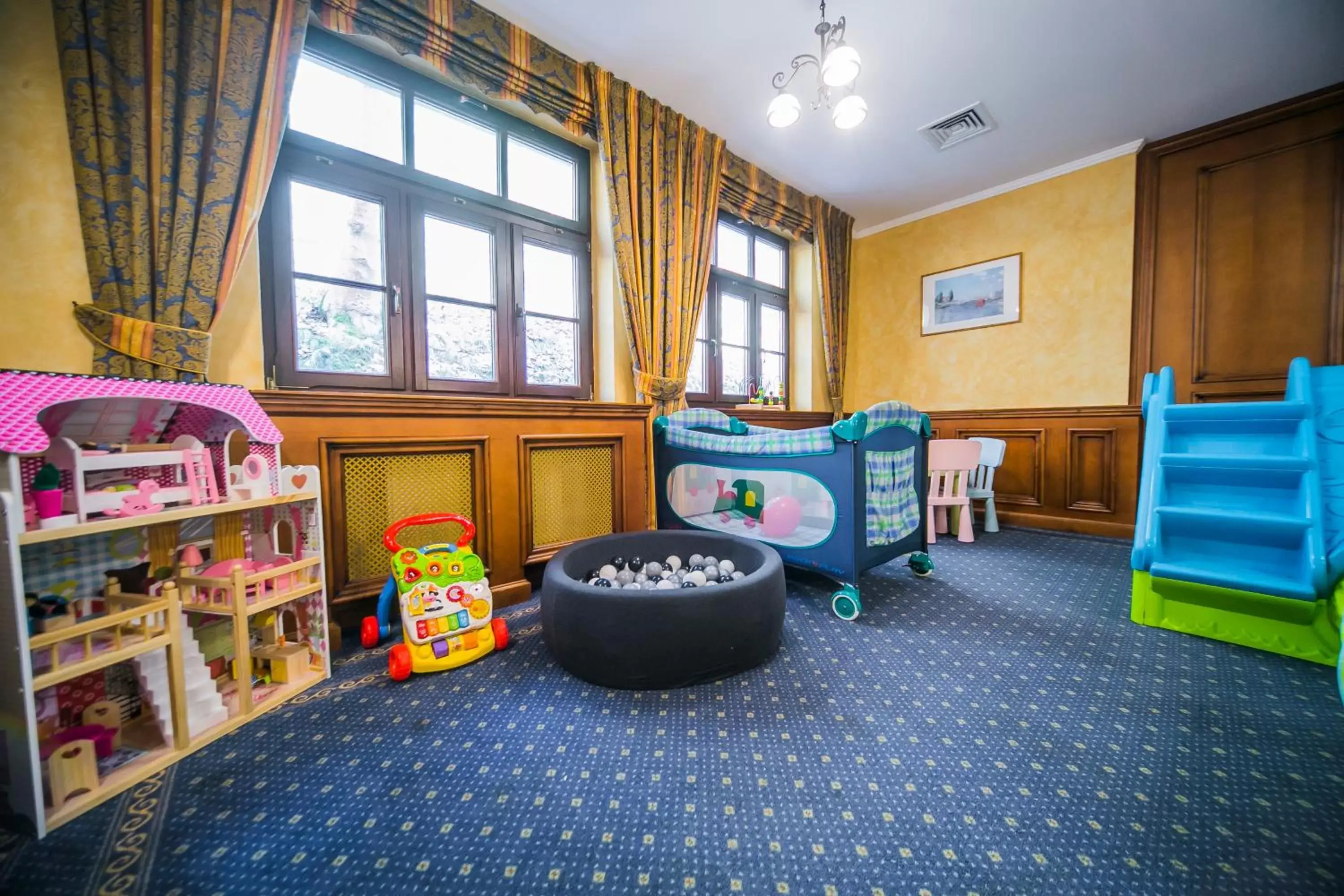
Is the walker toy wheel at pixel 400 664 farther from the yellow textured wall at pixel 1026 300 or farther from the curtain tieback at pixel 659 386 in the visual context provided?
the yellow textured wall at pixel 1026 300

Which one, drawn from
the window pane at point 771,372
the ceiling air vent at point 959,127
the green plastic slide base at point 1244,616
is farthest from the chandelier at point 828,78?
the green plastic slide base at point 1244,616

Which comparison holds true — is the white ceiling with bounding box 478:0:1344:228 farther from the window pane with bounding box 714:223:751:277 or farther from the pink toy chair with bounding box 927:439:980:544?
the pink toy chair with bounding box 927:439:980:544

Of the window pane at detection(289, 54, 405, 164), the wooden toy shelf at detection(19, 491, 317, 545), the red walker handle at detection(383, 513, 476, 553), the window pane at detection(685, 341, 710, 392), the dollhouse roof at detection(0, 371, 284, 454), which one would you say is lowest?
the red walker handle at detection(383, 513, 476, 553)

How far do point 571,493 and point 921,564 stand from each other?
185cm

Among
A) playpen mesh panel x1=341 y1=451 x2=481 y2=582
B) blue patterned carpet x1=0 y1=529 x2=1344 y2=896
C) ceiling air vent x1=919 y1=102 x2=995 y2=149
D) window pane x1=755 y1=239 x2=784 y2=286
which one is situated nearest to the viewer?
blue patterned carpet x1=0 y1=529 x2=1344 y2=896

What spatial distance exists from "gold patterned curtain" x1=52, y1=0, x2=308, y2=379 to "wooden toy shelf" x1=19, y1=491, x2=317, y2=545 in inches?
20.6

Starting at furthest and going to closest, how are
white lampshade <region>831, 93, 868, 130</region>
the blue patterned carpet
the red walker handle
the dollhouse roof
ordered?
white lampshade <region>831, 93, 868, 130</region> < the red walker handle < the dollhouse roof < the blue patterned carpet

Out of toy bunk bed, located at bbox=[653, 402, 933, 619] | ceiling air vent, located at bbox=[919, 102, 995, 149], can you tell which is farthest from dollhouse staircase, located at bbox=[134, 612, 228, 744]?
ceiling air vent, located at bbox=[919, 102, 995, 149]

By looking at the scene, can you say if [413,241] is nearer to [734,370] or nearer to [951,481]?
[734,370]

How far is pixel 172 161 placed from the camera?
1.40 m

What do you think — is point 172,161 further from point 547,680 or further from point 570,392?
point 547,680

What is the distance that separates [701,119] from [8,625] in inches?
135

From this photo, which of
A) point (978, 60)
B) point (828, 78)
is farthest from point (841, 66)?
point (978, 60)

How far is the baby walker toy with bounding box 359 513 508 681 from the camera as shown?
147cm
